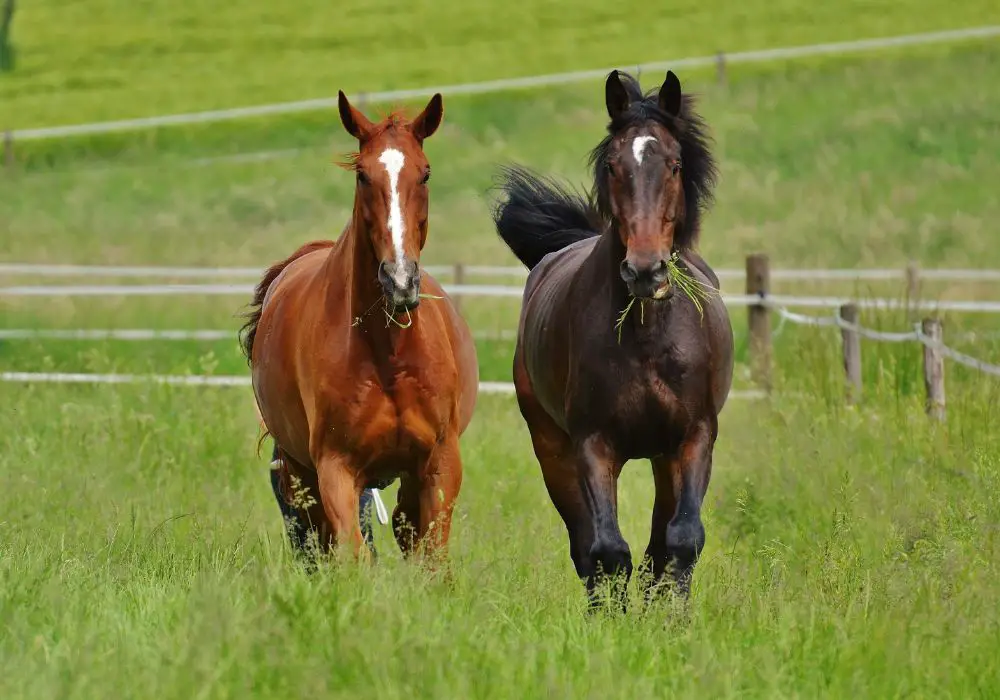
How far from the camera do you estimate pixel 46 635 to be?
16.2ft

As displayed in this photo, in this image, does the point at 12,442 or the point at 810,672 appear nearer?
the point at 810,672

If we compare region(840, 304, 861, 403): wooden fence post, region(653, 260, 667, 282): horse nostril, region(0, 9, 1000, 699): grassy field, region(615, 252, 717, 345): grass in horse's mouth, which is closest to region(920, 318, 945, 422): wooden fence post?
region(0, 9, 1000, 699): grassy field

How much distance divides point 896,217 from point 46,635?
74.6 ft

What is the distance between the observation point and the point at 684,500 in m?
6.39

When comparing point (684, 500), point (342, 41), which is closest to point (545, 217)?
point (684, 500)

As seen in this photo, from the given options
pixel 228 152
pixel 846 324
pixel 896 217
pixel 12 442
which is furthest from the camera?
pixel 228 152

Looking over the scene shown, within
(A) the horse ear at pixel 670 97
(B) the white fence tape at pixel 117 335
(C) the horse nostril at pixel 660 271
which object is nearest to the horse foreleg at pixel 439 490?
(C) the horse nostril at pixel 660 271

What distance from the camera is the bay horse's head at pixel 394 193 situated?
5852 millimetres

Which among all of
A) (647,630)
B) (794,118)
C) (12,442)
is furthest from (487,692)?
(794,118)

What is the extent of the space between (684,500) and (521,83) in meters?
28.2

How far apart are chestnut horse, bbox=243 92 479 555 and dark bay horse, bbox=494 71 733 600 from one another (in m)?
0.58

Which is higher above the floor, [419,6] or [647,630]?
[419,6]

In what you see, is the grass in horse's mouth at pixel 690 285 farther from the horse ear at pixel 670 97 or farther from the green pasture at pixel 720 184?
the green pasture at pixel 720 184

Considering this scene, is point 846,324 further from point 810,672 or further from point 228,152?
point 228,152
